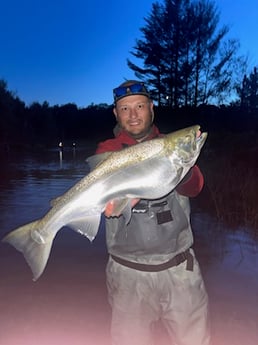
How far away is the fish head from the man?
26 cm

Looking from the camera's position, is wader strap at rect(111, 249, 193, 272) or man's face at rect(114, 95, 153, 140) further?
man's face at rect(114, 95, 153, 140)

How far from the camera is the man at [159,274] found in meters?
3.34

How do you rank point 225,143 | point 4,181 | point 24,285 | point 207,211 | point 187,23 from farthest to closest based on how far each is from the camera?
point 187,23
point 225,143
point 4,181
point 207,211
point 24,285

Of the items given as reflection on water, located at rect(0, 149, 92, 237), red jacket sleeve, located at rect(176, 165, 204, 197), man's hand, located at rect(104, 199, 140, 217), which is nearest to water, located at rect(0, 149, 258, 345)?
reflection on water, located at rect(0, 149, 92, 237)

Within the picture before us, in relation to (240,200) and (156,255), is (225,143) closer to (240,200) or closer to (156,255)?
(240,200)

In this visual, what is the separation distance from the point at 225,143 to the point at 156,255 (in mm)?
20275

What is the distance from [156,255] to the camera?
3.42 meters

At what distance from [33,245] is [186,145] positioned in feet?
5.16

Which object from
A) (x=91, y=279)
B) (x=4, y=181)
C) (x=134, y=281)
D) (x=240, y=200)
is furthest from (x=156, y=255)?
(x=4, y=181)

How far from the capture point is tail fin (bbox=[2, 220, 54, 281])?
129 inches

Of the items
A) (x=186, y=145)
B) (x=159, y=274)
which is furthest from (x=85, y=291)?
(x=186, y=145)

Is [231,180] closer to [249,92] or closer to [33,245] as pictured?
[33,245]

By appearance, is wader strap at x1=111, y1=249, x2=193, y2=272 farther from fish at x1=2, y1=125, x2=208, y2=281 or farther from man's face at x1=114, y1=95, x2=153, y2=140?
man's face at x1=114, y1=95, x2=153, y2=140

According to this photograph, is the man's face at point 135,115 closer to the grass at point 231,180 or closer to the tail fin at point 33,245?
the tail fin at point 33,245
